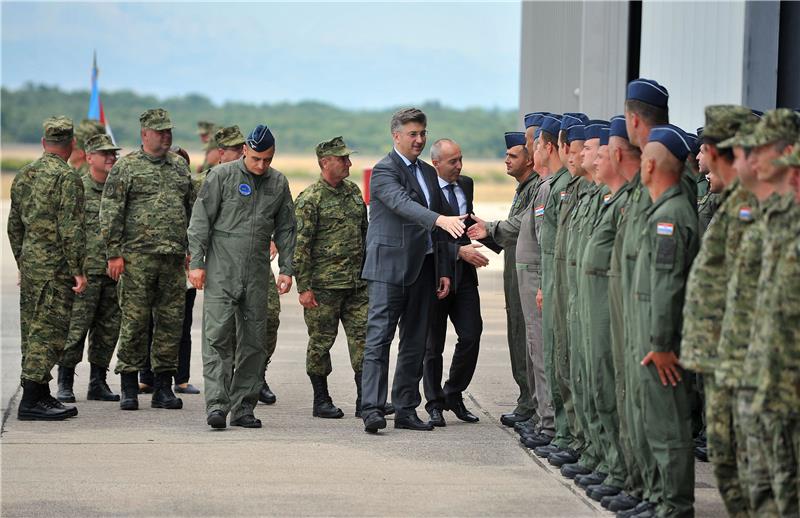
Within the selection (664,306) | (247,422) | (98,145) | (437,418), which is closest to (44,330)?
(247,422)

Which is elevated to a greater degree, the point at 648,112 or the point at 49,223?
the point at 648,112

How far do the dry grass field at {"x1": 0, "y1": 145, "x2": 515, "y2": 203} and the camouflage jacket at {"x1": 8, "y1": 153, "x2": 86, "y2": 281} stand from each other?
42649mm

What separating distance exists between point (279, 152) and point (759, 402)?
346 ft

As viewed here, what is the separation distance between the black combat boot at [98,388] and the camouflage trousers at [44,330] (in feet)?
3.54

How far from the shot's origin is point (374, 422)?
28.5 ft

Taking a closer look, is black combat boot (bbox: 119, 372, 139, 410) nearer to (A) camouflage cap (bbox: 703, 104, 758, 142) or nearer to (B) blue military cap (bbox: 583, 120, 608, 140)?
(B) blue military cap (bbox: 583, 120, 608, 140)

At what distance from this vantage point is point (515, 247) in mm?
8969

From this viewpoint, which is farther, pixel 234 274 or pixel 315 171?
pixel 315 171

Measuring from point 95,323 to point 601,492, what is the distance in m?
4.99

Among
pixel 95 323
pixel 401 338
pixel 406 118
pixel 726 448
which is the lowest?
pixel 95 323

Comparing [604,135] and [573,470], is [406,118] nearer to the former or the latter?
[604,135]

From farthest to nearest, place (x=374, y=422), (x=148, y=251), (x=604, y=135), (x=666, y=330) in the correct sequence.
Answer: (x=148, y=251)
(x=374, y=422)
(x=604, y=135)
(x=666, y=330)

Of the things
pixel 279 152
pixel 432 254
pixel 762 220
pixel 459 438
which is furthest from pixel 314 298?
pixel 279 152

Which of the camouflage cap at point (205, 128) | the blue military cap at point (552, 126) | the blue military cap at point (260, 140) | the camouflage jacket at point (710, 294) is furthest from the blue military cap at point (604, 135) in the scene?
the camouflage cap at point (205, 128)
